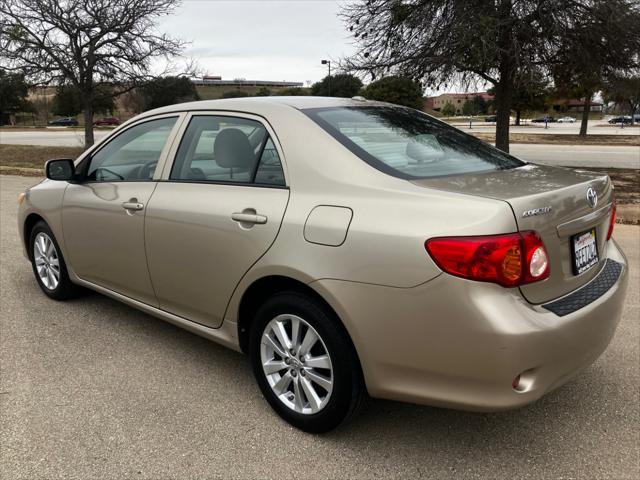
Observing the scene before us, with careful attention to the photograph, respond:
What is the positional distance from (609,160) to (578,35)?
321 inches

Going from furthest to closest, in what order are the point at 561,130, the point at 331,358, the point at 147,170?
the point at 561,130 → the point at 147,170 → the point at 331,358

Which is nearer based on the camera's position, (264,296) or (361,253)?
(361,253)

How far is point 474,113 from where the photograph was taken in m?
116

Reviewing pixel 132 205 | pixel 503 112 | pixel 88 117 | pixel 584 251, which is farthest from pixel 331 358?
pixel 88 117

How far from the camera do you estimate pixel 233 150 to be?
Answer: 124 inches

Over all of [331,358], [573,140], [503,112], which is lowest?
[331,358]

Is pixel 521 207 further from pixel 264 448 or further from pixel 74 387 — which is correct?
pixel 74 387

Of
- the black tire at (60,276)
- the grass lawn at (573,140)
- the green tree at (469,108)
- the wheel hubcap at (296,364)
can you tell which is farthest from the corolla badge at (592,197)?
the green tree at (469,108)

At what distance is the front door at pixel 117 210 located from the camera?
354 centimetres

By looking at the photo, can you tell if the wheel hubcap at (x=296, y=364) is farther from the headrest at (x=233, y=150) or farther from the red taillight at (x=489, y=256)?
the headrest at (x=233, y=150)

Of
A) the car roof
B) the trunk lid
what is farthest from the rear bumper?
the car roof

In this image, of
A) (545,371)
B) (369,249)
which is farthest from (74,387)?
(545,371)

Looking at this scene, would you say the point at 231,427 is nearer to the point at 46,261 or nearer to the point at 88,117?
the point at 46,261

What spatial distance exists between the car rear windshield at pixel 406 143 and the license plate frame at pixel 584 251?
60cm
